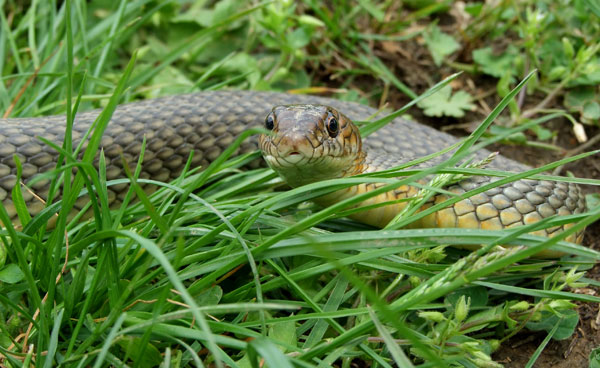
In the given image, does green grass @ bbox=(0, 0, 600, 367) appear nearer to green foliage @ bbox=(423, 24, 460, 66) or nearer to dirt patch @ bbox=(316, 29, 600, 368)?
dirt patch @ bbox=(316, 29, 600, 368)

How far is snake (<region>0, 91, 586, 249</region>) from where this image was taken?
3.12m

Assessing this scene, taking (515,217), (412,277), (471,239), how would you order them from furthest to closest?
(515,217)
(412,277)
(471,239)

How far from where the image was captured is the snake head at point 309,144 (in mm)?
2969

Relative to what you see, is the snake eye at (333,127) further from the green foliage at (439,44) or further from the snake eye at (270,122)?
the green foliage at (439,44)

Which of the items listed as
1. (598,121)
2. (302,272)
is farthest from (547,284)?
(598,121)

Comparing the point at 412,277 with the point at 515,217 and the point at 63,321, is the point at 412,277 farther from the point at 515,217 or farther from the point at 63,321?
the point at 63,321

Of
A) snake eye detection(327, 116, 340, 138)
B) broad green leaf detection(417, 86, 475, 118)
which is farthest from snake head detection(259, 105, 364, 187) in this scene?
broad green leaf detection(417, 86, 475, 118)

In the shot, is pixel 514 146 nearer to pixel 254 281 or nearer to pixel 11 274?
pixel 254 281

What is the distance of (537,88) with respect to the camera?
4641 millimetres

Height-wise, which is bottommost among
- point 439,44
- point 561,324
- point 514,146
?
point 561,324

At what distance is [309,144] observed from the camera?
2.97 m

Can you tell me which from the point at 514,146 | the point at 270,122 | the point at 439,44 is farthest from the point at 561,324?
the point at 439,44

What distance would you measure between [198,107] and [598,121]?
2722mm

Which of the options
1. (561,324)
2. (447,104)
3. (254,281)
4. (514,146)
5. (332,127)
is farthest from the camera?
(447,104)
